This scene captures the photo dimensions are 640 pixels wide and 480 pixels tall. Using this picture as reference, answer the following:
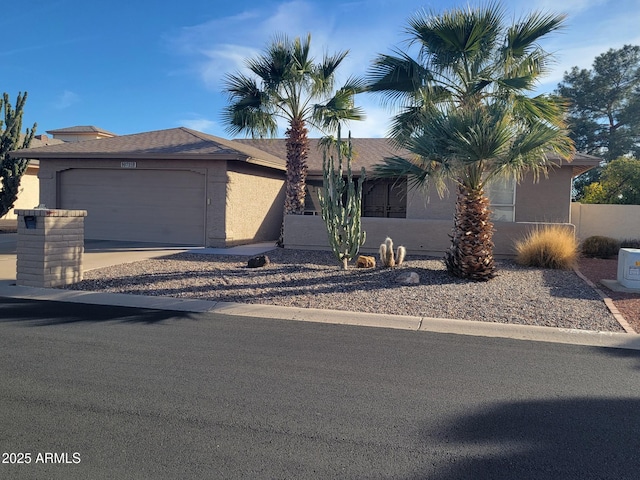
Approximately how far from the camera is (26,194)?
25.2m

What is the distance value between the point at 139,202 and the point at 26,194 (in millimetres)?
10238

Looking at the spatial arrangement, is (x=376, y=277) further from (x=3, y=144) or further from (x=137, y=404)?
(x=3, y=144)

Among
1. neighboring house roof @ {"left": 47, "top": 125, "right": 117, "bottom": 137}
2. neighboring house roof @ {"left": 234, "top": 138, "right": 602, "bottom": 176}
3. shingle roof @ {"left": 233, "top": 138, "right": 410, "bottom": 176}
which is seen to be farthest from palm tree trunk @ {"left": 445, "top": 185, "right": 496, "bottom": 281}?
neighboring house roof @ {"left": 47, "top": 125, "right": 117, "bottom": 137}

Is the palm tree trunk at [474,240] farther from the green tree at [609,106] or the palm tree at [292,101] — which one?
the green tree at [609,106]

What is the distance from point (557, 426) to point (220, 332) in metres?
4.36

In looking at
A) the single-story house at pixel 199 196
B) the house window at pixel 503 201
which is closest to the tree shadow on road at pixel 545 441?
the single-story house at pixel 199 196

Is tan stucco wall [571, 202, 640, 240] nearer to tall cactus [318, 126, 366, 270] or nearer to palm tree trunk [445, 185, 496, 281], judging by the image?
palm tree trunk [445, 185, 496, 281]

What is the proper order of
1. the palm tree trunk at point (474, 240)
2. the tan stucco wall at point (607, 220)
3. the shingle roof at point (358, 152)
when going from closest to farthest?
the palm tree trunk at point (474, 240) < the tan stucco wall at point (607, 220) < the shingle roof at point (358, 152)

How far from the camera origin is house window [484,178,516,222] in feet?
58.3

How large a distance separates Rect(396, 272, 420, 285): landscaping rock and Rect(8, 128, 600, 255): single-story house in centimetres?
483

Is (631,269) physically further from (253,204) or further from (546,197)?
(253,204)

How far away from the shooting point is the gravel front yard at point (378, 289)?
8594 millimetres

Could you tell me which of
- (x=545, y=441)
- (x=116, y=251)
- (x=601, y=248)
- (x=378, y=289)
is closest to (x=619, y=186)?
(x=601, y=248)

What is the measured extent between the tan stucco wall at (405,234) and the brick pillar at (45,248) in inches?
282
